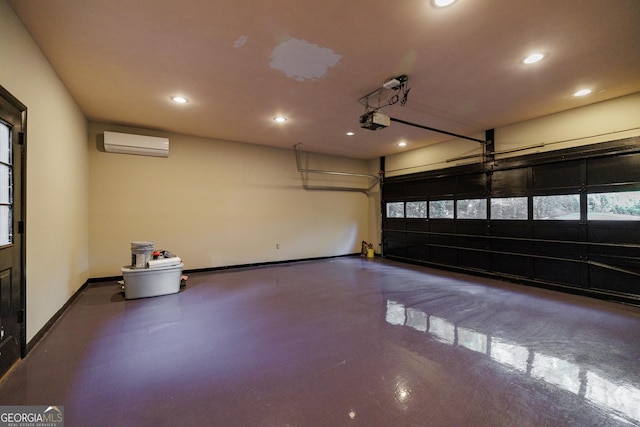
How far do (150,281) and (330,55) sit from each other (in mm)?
4026

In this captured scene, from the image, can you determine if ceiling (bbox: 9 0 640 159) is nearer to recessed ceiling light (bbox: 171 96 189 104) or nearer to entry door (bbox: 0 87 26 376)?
recessed ceiling light (bbox: 171 96 189 104)

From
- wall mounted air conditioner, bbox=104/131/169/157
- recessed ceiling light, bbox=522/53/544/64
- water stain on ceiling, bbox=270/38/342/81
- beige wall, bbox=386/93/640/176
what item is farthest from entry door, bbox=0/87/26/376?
beige wall, bbox=386/93/640/176

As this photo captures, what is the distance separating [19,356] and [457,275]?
6.43 metres

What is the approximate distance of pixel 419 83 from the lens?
341 centimetres

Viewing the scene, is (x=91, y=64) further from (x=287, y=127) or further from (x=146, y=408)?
(x=146, y=408)

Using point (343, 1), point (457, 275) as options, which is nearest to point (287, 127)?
point (343, 1)

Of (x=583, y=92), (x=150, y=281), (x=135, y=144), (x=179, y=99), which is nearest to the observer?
(x=583, y=92)

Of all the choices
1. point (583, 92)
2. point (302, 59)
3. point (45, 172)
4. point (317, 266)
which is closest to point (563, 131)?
point (583, 92)

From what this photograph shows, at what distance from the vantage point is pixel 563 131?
4.36 meters

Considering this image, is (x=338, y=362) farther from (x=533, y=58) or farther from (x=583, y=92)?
(x=583, y=92)

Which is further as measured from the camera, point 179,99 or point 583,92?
point 179,99

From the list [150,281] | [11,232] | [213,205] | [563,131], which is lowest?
[150,281]

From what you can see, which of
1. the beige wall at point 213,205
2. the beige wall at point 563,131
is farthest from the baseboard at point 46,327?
the beige wall at point 563,131

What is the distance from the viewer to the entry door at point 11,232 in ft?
6.80
